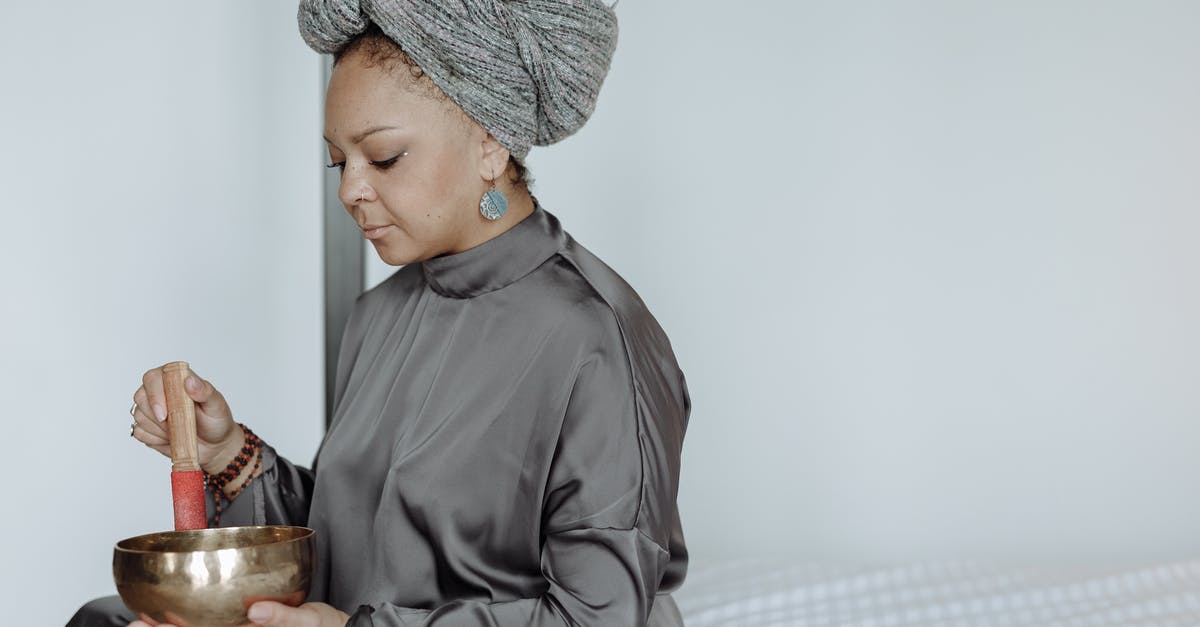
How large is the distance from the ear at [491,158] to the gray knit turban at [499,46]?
0.01 meters

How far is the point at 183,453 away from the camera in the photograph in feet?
3.84

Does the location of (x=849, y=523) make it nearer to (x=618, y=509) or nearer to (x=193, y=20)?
(x=618, y=509)

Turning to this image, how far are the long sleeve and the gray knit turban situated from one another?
0.26 metres

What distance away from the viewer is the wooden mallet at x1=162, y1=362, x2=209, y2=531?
45.3 inches

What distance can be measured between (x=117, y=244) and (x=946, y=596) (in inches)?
60.0

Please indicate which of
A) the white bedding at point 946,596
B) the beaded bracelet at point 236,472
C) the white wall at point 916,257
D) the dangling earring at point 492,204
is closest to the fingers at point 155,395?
the beaded bracelet at point 236,472

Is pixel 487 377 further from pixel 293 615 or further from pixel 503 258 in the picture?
pixel 293 615

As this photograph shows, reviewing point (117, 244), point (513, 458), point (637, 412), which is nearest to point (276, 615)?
point (513, 458)

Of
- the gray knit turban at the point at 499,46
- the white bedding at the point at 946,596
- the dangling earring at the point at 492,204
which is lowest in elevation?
the white bedding at the point at 946,596

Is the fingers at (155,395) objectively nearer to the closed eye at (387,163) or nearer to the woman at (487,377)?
the woman at (487,377)

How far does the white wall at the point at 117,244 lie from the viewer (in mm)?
1955

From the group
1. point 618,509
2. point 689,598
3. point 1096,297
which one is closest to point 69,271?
point 689,598

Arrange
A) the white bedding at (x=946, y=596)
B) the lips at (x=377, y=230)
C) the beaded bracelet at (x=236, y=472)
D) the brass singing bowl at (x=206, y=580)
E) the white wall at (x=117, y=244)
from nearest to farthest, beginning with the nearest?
the brass singing bowl at (x=206, y=580), the lips at (x=377, y=230), the beaded bracelet at (x=236, y=472), the white bedding at (x=946, y=596), the white wall at (x=117, y=244)

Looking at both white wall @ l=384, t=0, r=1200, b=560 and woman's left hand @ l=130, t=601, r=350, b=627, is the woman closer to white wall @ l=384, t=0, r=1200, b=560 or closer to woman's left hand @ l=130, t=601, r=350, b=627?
woman's left hand @ l=130, t=601, r=350, b=627
